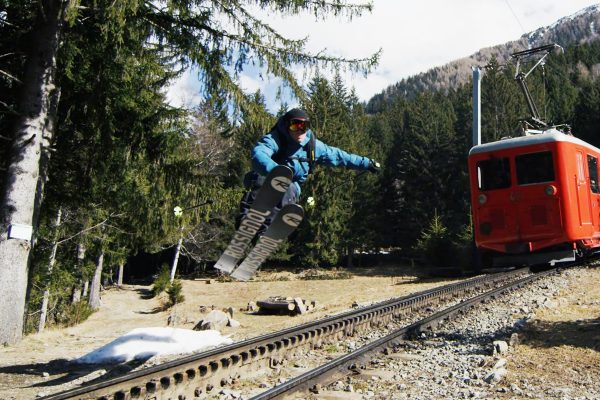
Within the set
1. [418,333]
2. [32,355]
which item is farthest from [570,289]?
[32,355]

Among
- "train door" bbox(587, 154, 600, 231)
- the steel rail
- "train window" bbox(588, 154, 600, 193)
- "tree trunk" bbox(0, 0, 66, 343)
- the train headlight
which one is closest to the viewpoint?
the steel rail

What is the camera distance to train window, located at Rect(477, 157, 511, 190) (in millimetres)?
11117

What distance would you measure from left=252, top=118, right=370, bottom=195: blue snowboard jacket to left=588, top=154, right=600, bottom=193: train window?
8153 mm

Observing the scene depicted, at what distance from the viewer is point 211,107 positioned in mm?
9039

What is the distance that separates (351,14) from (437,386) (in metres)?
6.22

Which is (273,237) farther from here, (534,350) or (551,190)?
(551,190)

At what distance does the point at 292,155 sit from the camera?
5609 mm

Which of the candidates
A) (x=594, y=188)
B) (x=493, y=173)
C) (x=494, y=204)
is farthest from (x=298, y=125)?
(x=594, y=188)

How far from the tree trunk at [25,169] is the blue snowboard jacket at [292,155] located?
4.57 meters

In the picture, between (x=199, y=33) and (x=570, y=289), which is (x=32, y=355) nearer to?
(x=199, y=33)

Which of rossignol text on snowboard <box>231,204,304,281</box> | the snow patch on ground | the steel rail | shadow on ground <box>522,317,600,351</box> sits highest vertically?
rossignol text on snowboard <box>231,204,304,281</box>

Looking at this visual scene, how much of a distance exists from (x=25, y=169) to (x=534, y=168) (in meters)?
9.65

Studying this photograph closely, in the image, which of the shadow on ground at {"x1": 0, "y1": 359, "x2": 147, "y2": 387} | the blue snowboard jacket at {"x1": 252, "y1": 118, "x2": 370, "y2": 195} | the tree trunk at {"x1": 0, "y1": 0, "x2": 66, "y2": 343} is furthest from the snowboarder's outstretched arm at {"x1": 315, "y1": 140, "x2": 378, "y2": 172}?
the tree trunk at {"x1": 0, "y1": 0, "x2": 66, "y2": 343}

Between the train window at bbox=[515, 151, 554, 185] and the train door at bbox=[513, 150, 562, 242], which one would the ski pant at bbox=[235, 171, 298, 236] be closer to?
the train door at bbox=[513, 150, 562, 242]
